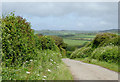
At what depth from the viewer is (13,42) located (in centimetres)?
647

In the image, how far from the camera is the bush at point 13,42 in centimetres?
613

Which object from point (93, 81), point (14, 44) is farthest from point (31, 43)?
point (93, 81)

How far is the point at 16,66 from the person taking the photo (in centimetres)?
656

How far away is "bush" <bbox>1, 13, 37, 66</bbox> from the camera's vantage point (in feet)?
20.1

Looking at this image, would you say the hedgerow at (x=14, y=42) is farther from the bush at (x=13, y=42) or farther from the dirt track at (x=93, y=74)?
the dirt track at (x=93, y=74)

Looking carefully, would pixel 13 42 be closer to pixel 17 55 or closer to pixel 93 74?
pixel 17 55

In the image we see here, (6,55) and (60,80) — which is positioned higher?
(6,55)

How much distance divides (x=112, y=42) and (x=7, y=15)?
15.3m

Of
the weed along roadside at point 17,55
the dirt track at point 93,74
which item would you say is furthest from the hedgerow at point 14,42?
the dirt track at point 93,74

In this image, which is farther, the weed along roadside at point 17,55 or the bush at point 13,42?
the bush at point 13,42

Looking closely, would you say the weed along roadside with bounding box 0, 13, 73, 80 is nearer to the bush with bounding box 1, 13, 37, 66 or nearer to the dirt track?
the bush with bounding box 1, 13, 37, 66

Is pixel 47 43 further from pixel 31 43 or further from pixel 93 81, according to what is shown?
pixel 93 81

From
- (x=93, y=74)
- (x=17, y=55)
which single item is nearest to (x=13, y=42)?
(x=17, y=55)

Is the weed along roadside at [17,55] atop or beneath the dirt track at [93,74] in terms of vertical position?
atop
